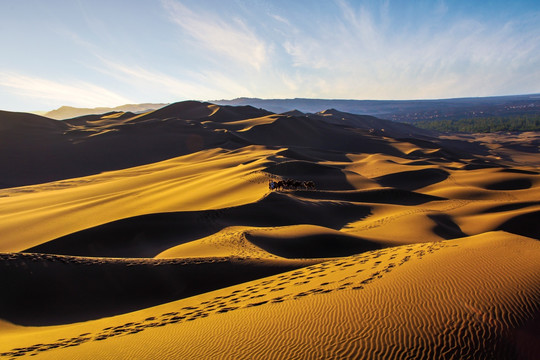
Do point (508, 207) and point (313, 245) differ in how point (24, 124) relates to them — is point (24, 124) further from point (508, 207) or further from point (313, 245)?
point (508, 207)

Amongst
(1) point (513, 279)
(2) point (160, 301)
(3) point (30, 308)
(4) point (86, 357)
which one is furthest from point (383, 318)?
(3) point (30, 308)

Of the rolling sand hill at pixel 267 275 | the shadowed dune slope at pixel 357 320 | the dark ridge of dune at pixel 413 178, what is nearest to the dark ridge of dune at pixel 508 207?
the rolling sand hill at pixel 267 275

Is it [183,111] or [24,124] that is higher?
[183,111]

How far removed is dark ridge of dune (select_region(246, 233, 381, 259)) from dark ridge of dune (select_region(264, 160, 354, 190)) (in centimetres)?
1034

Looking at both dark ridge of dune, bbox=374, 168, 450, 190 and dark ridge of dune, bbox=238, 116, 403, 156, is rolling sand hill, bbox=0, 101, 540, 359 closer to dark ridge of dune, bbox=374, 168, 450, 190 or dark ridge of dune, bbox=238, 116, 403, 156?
dark ridge of dune, bbox=374, 168, 450, 190

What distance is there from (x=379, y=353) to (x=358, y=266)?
3.21m

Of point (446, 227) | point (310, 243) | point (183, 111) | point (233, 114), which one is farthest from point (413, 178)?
point (183, 111)

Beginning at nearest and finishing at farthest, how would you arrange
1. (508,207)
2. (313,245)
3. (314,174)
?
(313,245) < (508,207) < (314,174)

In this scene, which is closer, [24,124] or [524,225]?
[524,225]

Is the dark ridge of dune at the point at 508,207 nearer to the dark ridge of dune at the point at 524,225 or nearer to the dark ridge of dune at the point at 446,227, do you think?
the dark ridge of dune at the point at 524,225

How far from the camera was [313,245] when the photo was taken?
9781mm

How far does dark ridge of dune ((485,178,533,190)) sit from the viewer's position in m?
20.7

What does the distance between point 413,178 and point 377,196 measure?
7.81m

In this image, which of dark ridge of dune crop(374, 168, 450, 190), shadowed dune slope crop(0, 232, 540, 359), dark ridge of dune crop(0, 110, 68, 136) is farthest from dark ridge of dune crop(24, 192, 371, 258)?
dark ridge of dune crop(0, 110, 68, 136)
